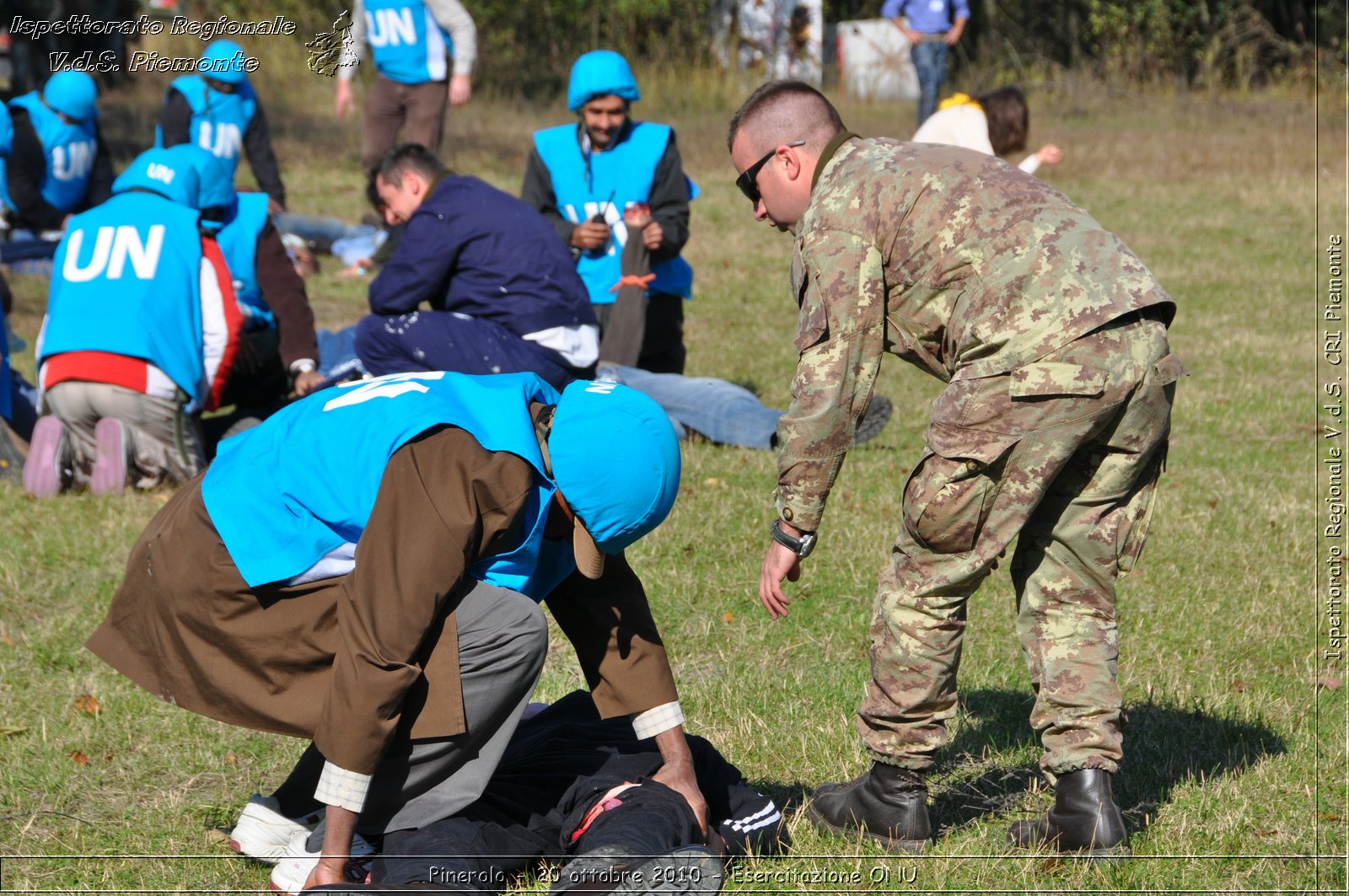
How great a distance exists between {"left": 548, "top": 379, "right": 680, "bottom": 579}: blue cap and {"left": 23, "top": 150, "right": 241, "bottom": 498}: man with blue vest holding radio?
13.7 feet

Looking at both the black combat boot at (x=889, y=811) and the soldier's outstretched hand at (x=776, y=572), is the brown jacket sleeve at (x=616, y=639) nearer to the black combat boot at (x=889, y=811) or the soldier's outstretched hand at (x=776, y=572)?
the soldier's outstretched hand at (x=776, y=572)

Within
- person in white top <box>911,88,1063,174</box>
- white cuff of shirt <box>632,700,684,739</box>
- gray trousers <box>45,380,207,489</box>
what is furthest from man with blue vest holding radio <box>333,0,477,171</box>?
white cuff of shirt <box>632,700,684,739</box>

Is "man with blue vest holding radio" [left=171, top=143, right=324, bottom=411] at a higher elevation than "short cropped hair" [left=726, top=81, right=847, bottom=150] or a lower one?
lower

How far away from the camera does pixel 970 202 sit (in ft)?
11.4

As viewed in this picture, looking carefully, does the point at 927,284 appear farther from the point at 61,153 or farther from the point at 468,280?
the point at 61,153

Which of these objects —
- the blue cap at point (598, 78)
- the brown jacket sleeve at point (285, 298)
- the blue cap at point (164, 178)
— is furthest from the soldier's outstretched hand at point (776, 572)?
the blue cap at point (598, 78)

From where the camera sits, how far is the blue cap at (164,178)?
7117 mm

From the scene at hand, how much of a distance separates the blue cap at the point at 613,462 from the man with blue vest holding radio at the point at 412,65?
29.7 ft

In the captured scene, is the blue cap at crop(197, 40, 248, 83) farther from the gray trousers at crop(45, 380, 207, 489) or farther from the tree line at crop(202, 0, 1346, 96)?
the tree line at crop(202, 0, 1346, 96)

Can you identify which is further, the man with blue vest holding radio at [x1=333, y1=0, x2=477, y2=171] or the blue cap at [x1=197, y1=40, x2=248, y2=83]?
the blue cap at [x1=197, y1=40, x2=248, y2=83]

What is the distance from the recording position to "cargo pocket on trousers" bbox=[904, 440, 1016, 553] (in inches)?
134

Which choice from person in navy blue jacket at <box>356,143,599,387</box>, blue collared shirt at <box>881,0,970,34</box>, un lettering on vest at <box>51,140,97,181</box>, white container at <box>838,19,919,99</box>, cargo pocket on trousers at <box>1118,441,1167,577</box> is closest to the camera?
cargo pocket on trousers at <box>1118,441,1167,577</box>

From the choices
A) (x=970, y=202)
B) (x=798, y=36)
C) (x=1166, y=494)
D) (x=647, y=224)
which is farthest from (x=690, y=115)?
(x=970, y=202)

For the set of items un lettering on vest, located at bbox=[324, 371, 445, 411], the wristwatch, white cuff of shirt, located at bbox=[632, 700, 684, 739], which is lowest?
white cuff of shirt, located at bbox=[632, 700, 684, 739]
